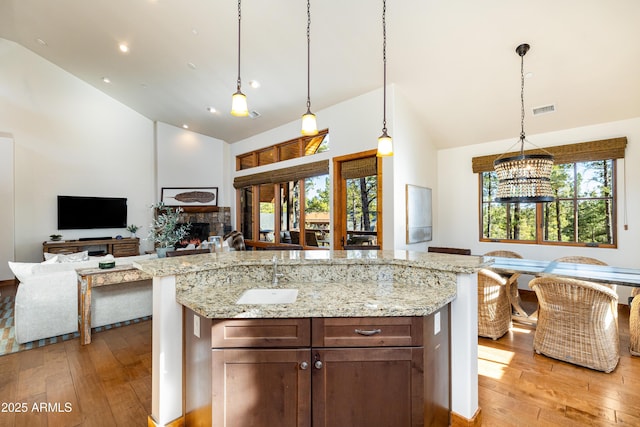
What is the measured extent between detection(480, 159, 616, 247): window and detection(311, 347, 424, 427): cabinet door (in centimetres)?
454

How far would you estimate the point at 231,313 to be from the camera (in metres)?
1.48

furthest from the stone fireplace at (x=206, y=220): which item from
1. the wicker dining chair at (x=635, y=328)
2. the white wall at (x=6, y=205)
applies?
the wicker dining chair at (x=635, y=328)

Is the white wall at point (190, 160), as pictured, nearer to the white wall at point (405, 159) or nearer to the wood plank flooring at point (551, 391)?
the white wall at point (405, 159)

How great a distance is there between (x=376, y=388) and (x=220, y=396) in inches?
31.2

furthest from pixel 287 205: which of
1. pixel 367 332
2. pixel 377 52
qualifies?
pixel 367 332

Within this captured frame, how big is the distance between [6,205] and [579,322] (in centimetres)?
899

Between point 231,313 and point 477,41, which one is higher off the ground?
point 477,41

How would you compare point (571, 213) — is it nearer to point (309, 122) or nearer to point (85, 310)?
point (309, 122)

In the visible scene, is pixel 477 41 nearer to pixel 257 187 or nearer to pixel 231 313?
pixel 231 313

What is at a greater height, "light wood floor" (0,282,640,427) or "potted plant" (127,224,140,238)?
"potted plant" (127,224,140,238)

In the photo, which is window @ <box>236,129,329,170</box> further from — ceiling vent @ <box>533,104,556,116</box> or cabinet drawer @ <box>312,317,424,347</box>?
cabinet drawer @ <box>312,317,424,347</box>

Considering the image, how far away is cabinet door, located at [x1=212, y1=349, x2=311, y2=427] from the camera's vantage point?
1.50m

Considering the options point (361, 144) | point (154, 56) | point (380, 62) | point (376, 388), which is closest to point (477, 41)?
point (380, 62)

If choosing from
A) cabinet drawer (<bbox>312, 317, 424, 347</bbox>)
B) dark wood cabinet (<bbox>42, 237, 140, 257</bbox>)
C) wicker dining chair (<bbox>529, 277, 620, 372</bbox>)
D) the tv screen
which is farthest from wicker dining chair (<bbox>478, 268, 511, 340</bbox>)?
the tv screen
